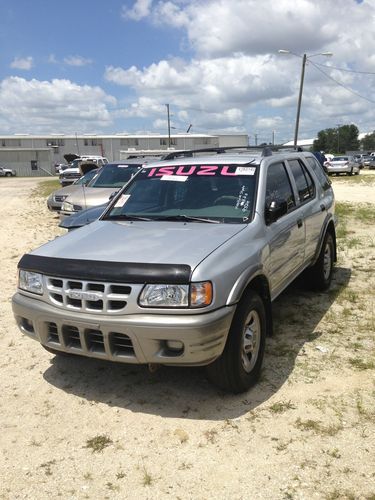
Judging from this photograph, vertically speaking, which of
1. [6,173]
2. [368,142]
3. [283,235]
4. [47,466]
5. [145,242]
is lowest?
[6,173]

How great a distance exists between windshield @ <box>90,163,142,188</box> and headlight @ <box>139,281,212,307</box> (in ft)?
26.8

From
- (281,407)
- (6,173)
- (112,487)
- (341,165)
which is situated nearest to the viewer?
(112,487)

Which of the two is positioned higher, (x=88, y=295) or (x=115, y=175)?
(x=88, y=295)

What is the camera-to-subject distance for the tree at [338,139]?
12304cm

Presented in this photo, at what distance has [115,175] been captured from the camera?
37.4ft

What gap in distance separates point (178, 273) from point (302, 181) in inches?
114

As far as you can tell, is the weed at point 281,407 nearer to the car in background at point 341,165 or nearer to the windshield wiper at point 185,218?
the windshield wiper at point 185,218

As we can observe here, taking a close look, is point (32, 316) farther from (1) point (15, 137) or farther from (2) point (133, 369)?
(1) point (15, 137)

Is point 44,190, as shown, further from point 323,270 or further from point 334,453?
A: point 334,453

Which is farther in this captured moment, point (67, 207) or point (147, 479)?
point (67, 207)

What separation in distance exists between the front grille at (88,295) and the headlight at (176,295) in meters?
0.13

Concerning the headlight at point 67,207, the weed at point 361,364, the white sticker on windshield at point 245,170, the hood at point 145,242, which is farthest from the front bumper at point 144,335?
the headlight at point 67,207

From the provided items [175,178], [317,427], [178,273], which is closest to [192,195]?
[175,178]

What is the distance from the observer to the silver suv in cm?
315
